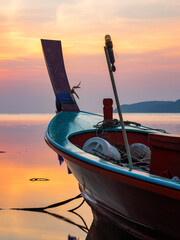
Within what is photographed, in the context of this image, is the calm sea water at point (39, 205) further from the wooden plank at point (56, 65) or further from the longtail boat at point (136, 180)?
the wooden plank at point (56, 65)

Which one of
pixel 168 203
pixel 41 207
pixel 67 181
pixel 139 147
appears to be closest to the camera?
pixel 168 203

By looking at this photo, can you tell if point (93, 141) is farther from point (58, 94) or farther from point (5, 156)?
point (5, 156)

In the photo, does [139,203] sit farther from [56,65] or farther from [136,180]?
[56,65]

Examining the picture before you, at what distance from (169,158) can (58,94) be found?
632 cm

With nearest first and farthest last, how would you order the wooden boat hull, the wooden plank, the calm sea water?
the wooden boat hull < the calm sea water < the wooden plank

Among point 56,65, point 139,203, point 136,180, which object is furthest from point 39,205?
point 56,65

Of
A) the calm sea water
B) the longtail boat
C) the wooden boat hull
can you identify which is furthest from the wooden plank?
the wooden boat hull

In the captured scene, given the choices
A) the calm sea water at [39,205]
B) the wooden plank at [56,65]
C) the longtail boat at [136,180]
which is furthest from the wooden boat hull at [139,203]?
the wooden plank at [56,65]

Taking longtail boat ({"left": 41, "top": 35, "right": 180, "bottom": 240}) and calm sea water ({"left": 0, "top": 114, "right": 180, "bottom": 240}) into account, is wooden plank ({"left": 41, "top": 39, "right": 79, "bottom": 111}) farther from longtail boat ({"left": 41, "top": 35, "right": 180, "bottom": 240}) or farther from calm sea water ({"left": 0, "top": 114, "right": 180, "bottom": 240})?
longtail boat ({"left": 41, "top": 35, "right": 180, "bottom": 240})

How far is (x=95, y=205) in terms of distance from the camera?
5.97m

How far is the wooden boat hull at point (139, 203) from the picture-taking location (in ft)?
11.6

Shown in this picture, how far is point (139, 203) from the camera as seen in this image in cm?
398

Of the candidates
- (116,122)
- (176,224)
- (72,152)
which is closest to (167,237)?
(176,224)

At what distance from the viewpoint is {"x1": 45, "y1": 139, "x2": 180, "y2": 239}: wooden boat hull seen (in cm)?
354
